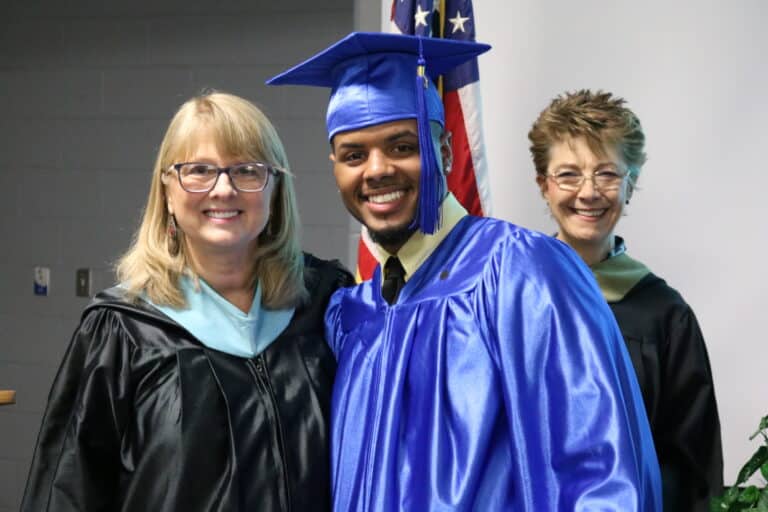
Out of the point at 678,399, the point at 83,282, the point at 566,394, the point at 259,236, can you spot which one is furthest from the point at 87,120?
the point at 566,394

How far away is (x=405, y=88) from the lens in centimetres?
164

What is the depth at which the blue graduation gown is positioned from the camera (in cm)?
138

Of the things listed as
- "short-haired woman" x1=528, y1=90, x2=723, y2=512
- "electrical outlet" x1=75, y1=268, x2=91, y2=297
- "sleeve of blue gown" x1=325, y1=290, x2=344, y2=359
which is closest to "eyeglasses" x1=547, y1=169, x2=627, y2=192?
"short-haired woman" x1=528, y1=90, x2=723, y2=512

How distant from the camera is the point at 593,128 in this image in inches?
83.6

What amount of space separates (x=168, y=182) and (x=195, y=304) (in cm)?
24

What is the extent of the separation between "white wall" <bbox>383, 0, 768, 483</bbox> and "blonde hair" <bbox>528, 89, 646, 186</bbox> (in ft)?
2.17

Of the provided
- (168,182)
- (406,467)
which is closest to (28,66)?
(168,182)

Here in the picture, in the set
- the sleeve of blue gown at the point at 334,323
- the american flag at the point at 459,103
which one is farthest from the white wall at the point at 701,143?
the sleeve of blue gown at the point at 334,323

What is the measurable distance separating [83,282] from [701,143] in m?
2.80

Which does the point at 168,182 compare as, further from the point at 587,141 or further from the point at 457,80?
the point at 457,80

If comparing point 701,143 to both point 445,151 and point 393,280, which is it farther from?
point 393,280

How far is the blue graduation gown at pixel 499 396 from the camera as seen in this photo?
1379 millimetres

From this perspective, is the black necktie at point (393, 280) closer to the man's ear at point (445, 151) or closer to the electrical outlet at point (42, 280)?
the man's ear at point (445, 151)

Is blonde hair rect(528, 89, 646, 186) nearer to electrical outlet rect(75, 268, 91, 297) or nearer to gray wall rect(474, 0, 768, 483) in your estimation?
gray wall rect(474, 0, 768, 483)
